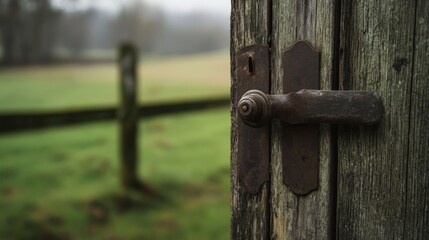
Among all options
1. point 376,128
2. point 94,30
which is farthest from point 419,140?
point 94,30

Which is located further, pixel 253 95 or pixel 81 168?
pixel 81 168

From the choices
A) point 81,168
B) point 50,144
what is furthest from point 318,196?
point 50,144

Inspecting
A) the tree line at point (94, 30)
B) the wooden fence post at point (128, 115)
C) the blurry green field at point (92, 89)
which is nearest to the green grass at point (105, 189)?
the wooden fence post at point (128, 115)

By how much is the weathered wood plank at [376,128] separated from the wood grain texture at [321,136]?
0.10 ft

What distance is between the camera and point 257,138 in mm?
1062

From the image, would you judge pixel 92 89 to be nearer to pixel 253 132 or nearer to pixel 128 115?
pixel 128 115

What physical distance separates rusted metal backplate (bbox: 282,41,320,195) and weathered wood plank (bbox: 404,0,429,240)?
0.65 ft

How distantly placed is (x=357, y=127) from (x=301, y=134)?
12cm

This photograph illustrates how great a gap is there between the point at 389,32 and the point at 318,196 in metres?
0.39

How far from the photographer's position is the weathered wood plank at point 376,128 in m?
0.92

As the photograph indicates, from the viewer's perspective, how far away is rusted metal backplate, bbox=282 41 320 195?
99cm

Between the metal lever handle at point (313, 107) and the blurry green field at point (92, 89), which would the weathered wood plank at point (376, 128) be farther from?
the blurry green field at point (92, 89)

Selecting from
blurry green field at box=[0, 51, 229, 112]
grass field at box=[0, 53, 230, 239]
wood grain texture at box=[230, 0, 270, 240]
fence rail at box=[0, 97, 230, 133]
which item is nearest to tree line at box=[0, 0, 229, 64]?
blurry green field at box=[0, 51, 229, 112]

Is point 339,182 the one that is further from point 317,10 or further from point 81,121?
point 81,121
